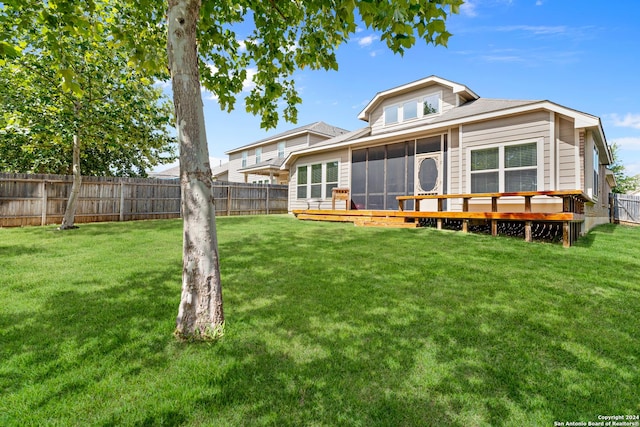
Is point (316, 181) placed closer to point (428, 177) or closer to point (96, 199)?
point (428, 177)

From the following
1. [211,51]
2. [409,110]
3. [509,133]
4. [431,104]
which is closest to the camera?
[211,51]

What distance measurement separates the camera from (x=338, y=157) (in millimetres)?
13188

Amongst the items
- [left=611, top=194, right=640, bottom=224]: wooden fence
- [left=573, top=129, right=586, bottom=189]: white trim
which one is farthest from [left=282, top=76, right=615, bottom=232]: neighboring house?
[left=611, top=194, right=640, bottom=224]: wooden fence

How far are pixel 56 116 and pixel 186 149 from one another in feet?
32.6

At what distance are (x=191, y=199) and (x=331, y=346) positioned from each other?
5.67 ft

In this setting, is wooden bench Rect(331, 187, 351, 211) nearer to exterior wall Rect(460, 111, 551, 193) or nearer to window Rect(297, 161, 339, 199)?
window Rect(297, 161, 339, 199)

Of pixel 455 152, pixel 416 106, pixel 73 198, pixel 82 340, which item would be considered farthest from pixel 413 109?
pixel 73 198

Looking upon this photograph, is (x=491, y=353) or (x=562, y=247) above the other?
(x=562, y=247)

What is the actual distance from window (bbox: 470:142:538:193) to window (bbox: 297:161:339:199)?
6.02m

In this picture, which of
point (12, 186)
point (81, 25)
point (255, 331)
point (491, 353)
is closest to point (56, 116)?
point (12, 186)

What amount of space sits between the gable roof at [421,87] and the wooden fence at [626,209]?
13.2 meters

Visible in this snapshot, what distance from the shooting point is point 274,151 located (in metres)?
23.8

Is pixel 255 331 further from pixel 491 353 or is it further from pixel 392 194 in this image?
pixel 392 194

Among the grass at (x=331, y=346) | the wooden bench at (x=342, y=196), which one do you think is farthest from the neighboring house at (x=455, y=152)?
the grass at (x=331, y=346)
